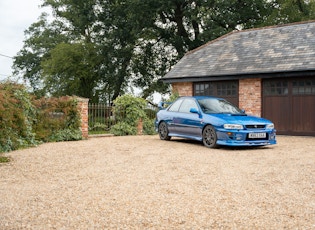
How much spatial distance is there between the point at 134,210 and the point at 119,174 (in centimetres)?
271

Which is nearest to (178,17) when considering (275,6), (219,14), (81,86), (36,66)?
(219,14)

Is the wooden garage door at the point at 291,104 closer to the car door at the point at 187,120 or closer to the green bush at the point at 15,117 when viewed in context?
the car door at the point at 187,120

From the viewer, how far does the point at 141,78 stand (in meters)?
36.5

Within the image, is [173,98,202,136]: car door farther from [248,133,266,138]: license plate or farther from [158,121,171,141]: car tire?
[248,133,266,138]: license plate

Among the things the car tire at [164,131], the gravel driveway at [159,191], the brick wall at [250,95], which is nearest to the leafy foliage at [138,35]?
the brick wall at [250,95]

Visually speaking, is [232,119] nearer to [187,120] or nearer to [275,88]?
[187,120]

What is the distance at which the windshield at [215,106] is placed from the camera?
13266 mm

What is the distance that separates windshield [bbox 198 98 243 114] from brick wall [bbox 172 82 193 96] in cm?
850

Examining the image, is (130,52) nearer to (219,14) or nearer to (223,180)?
(219,14)

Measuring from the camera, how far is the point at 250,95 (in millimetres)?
20125

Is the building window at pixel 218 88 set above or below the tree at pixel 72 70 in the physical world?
below

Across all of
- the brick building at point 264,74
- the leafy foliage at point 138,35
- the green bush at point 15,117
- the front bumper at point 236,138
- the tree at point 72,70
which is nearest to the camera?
the front bumper at point 236,138

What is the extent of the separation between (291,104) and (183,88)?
624 cm

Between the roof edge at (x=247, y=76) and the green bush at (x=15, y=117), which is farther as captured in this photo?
the roof edge at (x=247, y=76)
